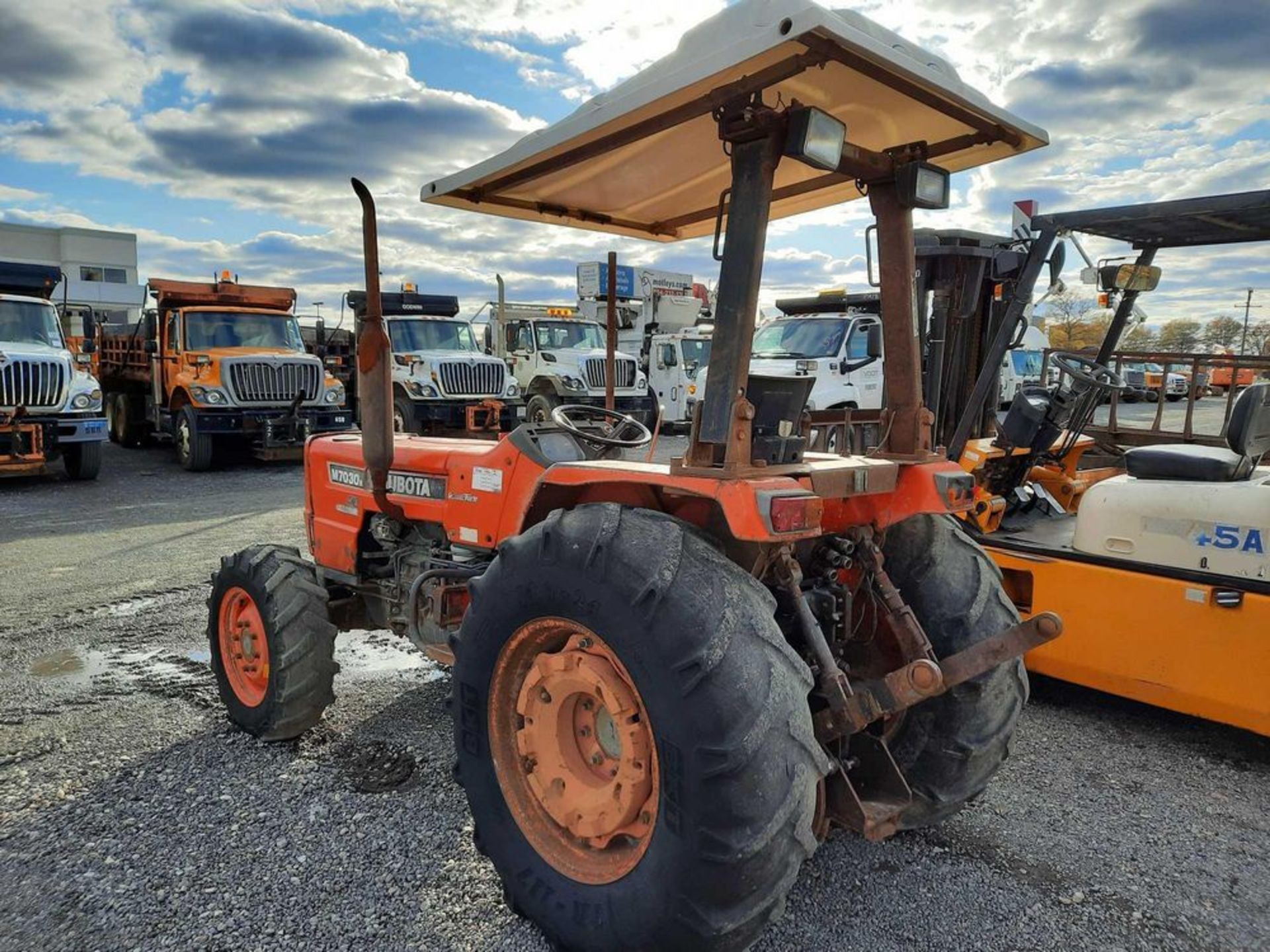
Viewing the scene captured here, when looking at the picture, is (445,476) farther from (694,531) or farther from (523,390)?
(523,390)

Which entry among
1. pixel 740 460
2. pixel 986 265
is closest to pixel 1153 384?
pixel 986 265

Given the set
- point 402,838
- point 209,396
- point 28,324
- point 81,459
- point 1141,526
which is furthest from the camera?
point 209,396

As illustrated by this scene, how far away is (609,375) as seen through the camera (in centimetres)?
401

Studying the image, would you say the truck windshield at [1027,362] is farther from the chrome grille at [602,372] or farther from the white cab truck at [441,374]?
the white cab truck at [441,374]

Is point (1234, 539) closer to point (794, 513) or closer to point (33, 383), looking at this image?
point (794, 513)

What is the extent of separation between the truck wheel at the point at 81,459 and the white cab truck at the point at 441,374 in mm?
4285

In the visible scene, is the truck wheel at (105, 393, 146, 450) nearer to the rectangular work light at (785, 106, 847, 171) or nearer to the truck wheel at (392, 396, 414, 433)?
the truck wheel at (392, 396, 414, 433)

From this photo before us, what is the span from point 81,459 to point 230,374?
2256 mm

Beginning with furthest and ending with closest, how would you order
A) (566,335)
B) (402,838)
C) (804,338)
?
(566,335), (804,338), (402,838)

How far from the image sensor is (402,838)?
3.07 metres

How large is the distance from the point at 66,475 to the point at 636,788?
12468 millimetres

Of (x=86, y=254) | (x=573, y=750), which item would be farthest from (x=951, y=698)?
(x=86, y=254)

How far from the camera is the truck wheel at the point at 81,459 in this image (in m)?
11.7

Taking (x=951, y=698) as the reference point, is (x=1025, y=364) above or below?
above
